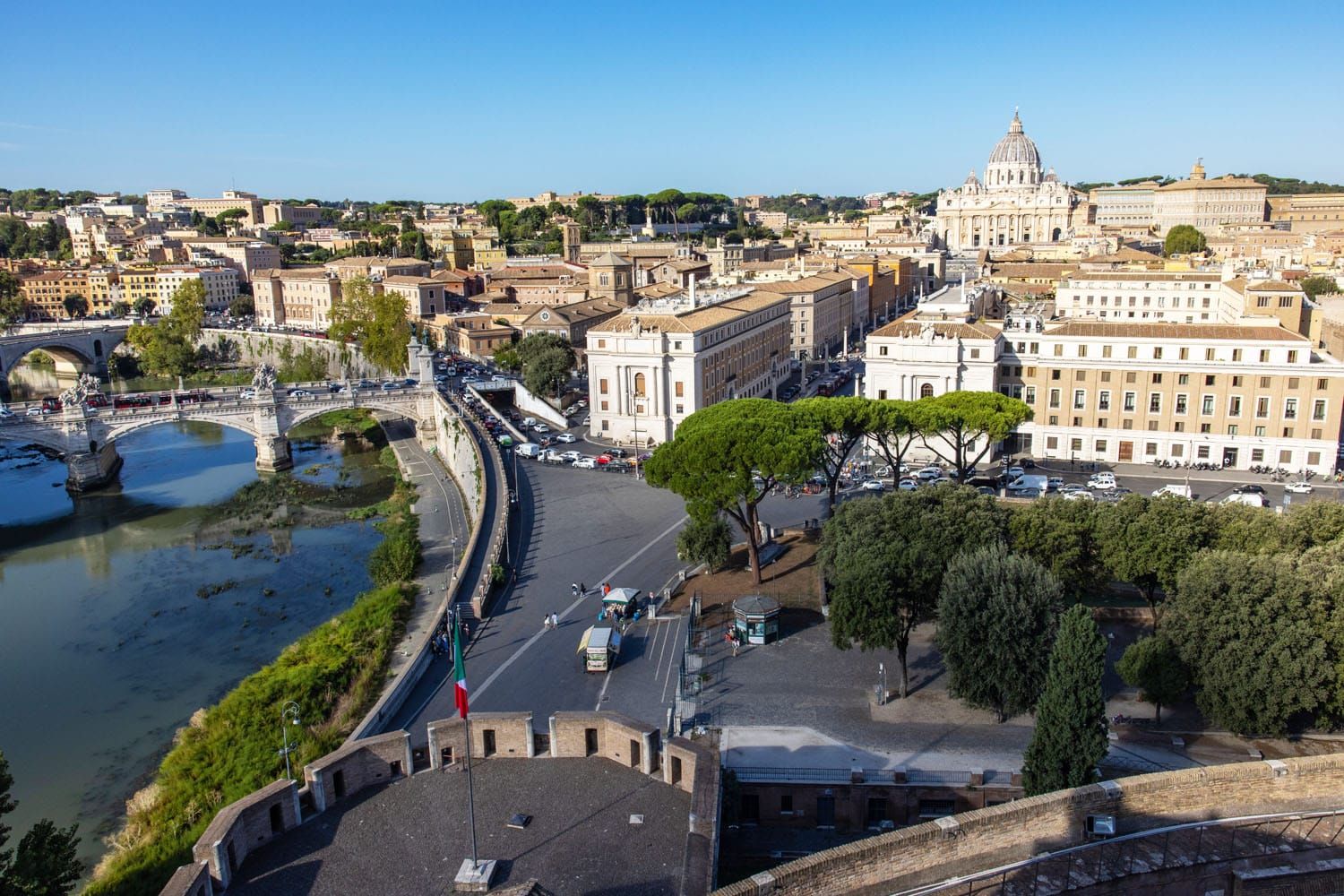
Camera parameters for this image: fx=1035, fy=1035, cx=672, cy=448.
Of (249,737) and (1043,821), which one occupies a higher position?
(1043,821)

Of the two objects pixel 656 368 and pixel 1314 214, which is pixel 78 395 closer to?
pixel 656 368

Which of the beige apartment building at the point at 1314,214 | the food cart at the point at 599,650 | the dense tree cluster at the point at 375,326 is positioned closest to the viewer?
the food cart at the point at 599,650

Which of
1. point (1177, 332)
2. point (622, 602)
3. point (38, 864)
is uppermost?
point (1177, 332)

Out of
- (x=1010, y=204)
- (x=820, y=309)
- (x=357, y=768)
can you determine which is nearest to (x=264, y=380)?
(x=820, y=309)

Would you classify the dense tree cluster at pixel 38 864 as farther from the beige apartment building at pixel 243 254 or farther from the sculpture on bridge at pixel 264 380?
the beige apartment building at pixel 243 254

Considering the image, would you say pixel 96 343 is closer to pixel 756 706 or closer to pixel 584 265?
pixel 584 265

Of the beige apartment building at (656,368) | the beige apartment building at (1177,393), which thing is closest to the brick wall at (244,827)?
the beige apartment building at (656,368)

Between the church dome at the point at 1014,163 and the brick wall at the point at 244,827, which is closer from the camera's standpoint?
the brick wall at the point at 244,827
